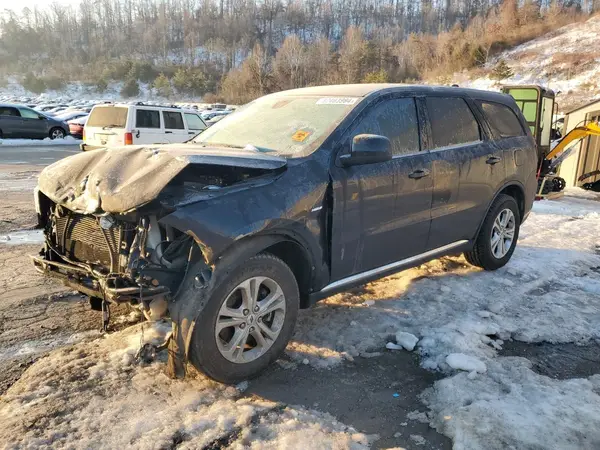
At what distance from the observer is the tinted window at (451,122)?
14.4 feet

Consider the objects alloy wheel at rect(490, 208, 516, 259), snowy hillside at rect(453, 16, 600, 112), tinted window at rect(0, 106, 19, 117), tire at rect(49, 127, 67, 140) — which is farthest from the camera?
snowy hillside at rect(453, 16, 600, 112)

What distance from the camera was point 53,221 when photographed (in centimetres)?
345

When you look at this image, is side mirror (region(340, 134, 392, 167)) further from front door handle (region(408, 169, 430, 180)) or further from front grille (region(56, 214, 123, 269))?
front grille (region(56, 214, 123, 269))

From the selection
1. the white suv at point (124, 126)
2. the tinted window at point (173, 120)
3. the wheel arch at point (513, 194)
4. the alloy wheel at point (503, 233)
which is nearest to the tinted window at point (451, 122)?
the wheel arch at point (513, 194)

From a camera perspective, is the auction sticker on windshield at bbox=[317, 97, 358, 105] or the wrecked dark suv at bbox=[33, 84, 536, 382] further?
the auction sticker on windshield at bbox=[317, 97, 358, 105]

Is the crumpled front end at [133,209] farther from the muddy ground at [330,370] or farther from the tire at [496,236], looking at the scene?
the tire at [496,236]

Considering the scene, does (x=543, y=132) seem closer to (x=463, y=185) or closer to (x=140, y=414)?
(x=463, y=185)

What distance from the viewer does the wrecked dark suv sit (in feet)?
9.17

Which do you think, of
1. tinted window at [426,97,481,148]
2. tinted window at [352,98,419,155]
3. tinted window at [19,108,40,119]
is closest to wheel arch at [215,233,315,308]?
→ tinted window at [352,98,419,155]

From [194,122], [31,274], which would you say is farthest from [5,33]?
[31,274]

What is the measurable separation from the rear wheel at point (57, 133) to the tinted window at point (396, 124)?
890 inches

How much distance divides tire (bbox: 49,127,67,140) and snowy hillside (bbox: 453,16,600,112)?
123 feet

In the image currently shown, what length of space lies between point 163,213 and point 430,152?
2467mm

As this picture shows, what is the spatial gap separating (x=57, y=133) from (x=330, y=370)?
23596mm
